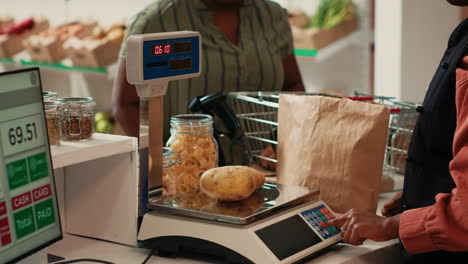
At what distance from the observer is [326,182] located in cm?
161

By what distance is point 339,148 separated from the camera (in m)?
1.58

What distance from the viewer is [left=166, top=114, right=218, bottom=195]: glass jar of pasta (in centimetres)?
154

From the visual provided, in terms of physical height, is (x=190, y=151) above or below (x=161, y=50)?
below

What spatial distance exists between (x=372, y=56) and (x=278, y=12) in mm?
1241

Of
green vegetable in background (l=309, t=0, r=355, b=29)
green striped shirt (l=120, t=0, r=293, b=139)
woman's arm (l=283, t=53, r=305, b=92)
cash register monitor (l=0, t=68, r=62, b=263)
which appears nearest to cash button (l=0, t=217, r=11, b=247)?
cash register monitor (l=0, t=68, r=62, b=263)

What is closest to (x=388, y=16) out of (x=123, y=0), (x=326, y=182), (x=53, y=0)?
(x=326, y=182)

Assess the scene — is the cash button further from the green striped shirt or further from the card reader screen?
the green striped shirt

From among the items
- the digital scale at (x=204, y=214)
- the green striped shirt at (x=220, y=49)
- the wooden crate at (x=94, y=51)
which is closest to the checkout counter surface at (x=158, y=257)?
the digital scale at (x=204, y=214)

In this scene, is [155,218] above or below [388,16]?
below

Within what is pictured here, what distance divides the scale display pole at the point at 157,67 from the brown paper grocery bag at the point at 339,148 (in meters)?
0.30

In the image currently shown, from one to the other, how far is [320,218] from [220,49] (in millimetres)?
959

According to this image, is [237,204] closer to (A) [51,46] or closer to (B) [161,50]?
(B) [161,50]

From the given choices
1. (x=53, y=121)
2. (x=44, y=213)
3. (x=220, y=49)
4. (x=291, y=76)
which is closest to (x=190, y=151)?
(x=53, y=121)

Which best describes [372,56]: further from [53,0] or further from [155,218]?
[53,0]
